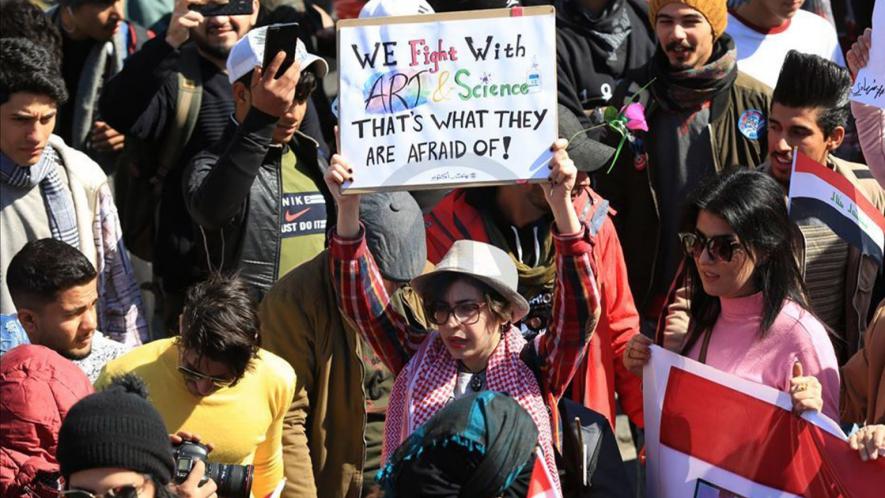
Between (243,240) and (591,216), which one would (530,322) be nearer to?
(591,216)

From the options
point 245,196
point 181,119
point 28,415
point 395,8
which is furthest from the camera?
point 181,119

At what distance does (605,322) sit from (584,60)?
1.71 m

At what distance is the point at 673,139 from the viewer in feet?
22.3

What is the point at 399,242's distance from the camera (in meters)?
5.62

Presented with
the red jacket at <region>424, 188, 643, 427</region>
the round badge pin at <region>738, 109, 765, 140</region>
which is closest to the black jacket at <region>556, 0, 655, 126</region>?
the round badge pin at <region>738, 109, 765, 140</region>

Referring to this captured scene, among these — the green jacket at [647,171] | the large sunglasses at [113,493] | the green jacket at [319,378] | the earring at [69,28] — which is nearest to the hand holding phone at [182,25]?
the earring at [69,28]

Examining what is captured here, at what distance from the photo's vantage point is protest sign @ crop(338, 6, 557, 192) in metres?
5.02

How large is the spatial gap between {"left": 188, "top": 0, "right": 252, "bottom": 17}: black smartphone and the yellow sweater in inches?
82.3

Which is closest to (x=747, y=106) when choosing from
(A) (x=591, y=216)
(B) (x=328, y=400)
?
(A) (x=591, y=216)

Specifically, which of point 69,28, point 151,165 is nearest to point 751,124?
point 151,165

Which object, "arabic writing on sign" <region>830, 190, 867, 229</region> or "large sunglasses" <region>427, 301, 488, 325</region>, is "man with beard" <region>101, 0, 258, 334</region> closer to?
"large sunglasses" <region>427, 301, 488, 325</region>

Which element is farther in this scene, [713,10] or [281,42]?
[713,10]

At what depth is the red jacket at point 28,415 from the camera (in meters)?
4.58

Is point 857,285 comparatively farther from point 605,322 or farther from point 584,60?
point 584,60
